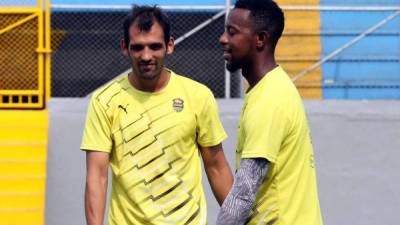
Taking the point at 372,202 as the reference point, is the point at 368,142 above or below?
above

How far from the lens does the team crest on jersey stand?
499 cm

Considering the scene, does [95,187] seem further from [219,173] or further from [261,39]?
[261,39]

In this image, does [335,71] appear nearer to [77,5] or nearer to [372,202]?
[372,202]

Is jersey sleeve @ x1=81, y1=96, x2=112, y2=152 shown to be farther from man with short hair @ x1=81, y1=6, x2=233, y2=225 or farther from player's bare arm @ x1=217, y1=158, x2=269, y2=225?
player's bare arm @ x1=217, y1=158, x2=269, y2=225

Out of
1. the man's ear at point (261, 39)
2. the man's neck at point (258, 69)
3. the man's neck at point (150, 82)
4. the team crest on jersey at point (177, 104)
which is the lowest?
the team crest on jersey at point (177, 104)

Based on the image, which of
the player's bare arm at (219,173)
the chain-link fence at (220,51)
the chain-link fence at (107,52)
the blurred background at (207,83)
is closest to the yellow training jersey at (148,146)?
the player's bare arm at (219,173)

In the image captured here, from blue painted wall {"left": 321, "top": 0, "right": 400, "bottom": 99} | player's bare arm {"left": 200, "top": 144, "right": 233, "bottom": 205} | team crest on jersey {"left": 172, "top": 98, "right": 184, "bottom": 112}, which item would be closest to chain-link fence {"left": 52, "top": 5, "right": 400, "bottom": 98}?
blue painted wall {"left": 321, "top": 0, "right": 400, "bottom": 99}

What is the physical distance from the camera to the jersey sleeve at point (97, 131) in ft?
16.0

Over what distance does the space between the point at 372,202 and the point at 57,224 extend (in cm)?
288

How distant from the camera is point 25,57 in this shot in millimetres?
8891

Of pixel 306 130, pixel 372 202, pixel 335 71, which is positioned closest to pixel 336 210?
pixel 372 202

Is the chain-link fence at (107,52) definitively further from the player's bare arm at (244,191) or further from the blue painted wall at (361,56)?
the player's bare arm at (244,191)

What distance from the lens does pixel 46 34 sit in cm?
873

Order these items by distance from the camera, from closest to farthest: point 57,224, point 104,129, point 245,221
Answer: point 245,221, point 104,129, point 57,224
